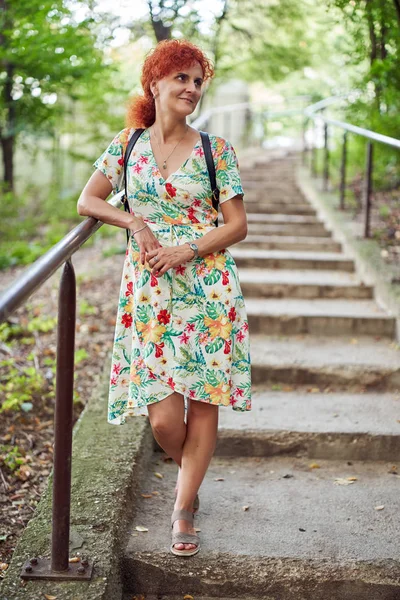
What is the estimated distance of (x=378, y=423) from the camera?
128 inches

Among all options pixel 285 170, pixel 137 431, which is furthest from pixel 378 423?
pixel 285 170

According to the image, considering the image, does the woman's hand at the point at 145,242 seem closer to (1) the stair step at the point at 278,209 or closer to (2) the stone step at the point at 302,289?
(2) the stone step at the point at 302,289

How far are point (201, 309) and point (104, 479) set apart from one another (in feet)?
2.50

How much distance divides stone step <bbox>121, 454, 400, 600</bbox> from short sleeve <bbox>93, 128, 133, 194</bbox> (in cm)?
124

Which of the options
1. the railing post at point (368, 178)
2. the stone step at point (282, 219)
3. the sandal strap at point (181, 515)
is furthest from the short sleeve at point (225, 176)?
the stone step at point (282, 219)

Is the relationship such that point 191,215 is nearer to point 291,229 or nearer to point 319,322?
point 319,322

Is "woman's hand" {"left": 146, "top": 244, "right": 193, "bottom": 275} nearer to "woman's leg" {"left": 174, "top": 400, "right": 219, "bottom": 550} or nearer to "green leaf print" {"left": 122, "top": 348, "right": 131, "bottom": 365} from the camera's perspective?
"green leaf print" {"left": 122, "top": 348, "right": 131, "bottom": 365}

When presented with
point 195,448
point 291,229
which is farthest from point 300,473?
point 291,229

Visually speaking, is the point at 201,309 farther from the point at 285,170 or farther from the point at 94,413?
the point at 285,170

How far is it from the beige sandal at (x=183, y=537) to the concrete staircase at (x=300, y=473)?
0.03 metres

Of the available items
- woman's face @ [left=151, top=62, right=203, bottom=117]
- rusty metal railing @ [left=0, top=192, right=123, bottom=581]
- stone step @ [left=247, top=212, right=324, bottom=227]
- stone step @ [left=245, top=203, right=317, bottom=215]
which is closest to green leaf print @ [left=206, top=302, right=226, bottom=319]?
rusty metal railing @ [left=0, top=192, right=123, bottom=581]

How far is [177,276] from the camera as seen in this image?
2.36 meters

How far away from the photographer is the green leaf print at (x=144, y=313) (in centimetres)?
235

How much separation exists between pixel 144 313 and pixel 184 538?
0.77 metres
